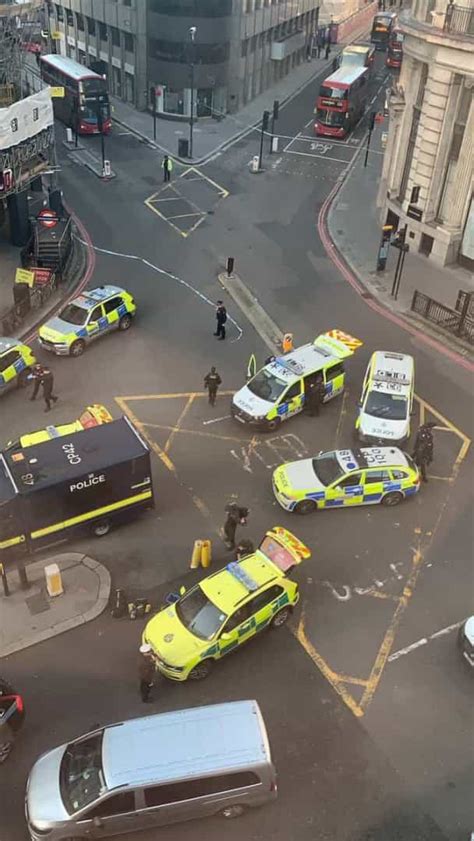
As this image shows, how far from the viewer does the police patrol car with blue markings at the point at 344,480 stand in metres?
19.1

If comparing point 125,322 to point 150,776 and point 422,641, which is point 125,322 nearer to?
point 422,641

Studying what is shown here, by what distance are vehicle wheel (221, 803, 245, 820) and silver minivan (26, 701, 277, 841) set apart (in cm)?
2

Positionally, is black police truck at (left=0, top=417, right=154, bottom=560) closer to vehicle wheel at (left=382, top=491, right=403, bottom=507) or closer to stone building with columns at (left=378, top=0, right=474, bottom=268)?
vehicle wheel at (left=382, top=491, right=403, bottom=507)

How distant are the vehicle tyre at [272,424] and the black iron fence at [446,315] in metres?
9.64

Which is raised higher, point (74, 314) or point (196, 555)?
point (74, 314)

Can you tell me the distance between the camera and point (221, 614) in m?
15.0

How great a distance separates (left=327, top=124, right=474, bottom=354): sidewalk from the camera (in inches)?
1201

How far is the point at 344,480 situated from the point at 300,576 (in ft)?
10.0

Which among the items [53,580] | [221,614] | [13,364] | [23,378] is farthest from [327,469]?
[13,364]

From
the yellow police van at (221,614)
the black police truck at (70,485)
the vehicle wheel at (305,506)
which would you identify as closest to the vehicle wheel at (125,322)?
the black police truck at (70,485)

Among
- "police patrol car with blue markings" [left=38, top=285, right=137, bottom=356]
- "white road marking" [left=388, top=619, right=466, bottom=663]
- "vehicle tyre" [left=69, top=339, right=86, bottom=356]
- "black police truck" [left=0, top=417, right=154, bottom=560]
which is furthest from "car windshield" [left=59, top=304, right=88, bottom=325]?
"white road marking" [left=388, top=619, right=466, bottom=663]

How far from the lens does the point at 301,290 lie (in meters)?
31.1

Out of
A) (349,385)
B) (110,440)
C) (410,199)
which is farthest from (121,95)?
(110,440)

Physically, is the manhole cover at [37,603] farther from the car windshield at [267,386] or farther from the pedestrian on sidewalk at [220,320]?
the pedestrian on sidewalk at [220,320]
